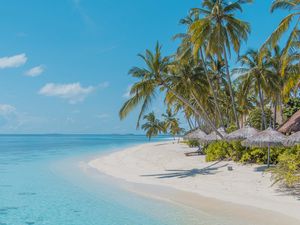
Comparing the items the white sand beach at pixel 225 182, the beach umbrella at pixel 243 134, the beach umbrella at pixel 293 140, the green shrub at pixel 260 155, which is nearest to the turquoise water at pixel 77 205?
the white sand beach at pixel 225 182

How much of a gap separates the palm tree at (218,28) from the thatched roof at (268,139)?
5880 millimetres

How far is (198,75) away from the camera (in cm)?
1917

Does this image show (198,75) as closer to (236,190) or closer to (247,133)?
(247,133)

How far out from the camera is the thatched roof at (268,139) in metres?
11.7

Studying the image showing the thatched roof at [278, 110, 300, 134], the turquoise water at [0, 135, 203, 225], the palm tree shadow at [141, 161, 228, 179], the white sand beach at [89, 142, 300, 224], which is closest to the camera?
the turquoise water at [0, 135, 203, 225]

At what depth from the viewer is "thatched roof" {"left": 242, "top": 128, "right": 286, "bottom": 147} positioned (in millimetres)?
11680

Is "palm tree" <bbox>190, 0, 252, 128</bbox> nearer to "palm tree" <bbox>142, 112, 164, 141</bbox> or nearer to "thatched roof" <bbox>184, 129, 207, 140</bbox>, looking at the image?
"thatched roof" <bbox>184, 129, 207, 140</bbox>

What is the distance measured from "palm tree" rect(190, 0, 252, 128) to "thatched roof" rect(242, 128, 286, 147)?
5.88 metres

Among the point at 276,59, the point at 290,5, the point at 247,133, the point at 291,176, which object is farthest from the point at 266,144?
the point at 276,59

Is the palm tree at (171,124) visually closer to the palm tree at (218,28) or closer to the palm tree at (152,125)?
the palm tree at (152,125)

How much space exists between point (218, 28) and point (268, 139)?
23.4ft

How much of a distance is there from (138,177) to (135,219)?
6.02 m

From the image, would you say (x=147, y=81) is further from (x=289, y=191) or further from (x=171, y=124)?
(x=171, y=124)

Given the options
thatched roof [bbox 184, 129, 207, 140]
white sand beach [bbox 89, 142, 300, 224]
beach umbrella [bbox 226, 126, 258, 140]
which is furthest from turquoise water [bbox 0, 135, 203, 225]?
thatched roof [bbox 184, 129, 207, 140]
